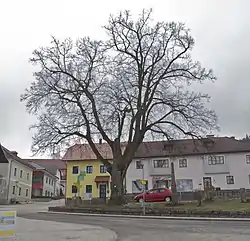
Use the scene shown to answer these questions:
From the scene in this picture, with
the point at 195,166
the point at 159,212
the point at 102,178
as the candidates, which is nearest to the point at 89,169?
the point at 102,178

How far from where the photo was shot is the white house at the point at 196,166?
50062mm

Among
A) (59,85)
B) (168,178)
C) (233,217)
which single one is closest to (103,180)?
(168,178)

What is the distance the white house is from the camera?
50062mm

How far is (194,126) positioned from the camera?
104ft

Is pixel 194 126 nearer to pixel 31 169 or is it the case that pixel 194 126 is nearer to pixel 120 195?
pixel 120 195

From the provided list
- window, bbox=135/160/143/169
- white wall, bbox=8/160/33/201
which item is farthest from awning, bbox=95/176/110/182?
white wall, bbox=8/160/33/201

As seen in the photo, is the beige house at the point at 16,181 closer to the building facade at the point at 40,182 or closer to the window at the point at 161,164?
the building facade at the point at 40,182

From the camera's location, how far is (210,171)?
168 feet

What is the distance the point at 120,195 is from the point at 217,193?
32.1 ft

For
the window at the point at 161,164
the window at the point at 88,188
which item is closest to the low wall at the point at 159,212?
the window at the point at 161,164

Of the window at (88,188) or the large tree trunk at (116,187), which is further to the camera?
the window at (88,188)

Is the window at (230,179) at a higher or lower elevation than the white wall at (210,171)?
lower

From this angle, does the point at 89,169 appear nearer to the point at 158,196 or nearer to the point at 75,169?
the point at 75,169

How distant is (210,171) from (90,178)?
19079 mm
